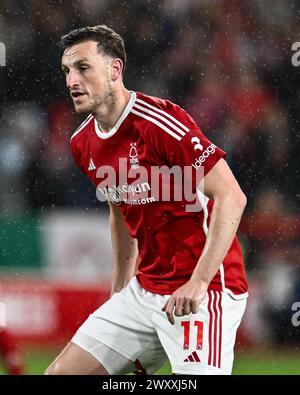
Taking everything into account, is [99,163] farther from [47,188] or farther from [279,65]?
[279,65]

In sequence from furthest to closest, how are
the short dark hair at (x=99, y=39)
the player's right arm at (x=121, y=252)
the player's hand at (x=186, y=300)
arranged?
1. the player's right arm at (x=121, y=252)
2. the short dark hair at (x=99, y=39)
3. the player's hand at (x=186, y=300)

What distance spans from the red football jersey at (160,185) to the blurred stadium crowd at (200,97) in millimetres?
2849

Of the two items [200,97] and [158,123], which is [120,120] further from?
[200,97]

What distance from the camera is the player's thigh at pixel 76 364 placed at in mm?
3209

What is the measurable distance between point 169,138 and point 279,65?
14.7 ft

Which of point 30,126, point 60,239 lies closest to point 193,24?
point 30,126

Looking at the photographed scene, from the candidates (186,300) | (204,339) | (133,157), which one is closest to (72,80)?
(133,157)

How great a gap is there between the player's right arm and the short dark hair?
639mm

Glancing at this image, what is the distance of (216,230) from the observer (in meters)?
2.97

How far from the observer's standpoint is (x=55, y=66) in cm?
695

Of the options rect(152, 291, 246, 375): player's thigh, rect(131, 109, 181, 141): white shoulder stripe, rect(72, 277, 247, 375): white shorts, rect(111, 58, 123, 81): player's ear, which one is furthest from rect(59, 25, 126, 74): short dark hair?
rect(152, 291, 246, 375): player's thigh

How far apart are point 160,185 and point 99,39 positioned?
2.05 ft

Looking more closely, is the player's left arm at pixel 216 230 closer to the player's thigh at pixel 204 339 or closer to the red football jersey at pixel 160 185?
the red football jersey at pixel 160 185

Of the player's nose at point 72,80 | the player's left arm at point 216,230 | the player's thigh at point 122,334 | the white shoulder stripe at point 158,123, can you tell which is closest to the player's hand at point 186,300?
the player's left arm at point 216,230
